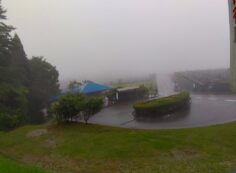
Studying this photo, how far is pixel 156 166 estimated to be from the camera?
38.6 feet

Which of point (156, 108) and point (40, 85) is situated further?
point (40, 85)

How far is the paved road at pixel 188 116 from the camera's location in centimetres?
1858

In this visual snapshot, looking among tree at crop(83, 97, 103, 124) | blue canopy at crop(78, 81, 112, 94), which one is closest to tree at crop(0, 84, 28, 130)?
tree at crop(83, 97, 103, 124)

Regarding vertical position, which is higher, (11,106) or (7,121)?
(11,106)

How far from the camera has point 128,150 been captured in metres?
13.4

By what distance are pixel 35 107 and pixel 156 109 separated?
15.7 metres

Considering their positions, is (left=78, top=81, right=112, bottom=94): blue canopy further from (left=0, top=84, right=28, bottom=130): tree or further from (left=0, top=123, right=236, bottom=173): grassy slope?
(left=0, top=123, right=236, bottom=173): grassy slope

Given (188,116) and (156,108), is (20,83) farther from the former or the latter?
(188,116)

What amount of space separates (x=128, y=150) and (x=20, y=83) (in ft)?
53.0

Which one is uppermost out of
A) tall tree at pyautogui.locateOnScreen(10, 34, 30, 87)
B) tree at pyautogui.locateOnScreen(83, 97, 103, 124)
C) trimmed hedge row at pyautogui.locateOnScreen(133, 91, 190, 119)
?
tall tree at pyautogui.locateOnScreen(10, 34, 30, 87)

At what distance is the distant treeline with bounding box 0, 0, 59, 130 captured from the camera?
23539 mm

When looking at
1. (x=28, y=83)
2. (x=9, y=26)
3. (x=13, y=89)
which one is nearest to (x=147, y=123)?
(x=13, y=89)

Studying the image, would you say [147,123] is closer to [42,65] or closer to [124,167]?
[124,167]

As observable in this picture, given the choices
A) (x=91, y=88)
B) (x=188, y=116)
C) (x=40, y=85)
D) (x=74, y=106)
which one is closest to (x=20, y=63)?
(x=40, y=85)
